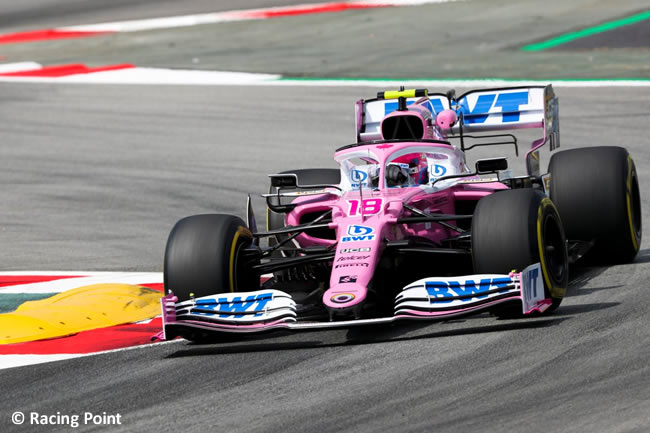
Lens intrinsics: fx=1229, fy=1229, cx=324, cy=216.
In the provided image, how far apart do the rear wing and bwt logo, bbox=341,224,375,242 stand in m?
2.92

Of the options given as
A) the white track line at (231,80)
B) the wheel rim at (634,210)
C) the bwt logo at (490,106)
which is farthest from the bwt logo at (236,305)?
the white track line at (231,80)

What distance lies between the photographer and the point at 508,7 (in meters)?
29.0

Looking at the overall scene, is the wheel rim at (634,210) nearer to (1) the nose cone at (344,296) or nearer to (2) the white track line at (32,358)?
(1) the nose cone at (344,296)

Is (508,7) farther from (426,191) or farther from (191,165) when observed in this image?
(426,191)

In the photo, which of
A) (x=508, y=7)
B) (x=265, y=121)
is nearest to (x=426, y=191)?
(x=265, y=121)

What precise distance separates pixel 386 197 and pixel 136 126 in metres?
12.3

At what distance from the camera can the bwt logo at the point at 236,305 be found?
26.3 ft

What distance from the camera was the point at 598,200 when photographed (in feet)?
32.6

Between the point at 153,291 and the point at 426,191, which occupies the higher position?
the point at 426,191

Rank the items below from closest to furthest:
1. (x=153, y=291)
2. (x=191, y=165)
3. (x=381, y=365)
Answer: (x=381, y=365)
(x=153, y=291)
(x=191, y=165)

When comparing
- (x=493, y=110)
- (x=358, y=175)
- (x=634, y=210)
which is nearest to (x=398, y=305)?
(x=358, y=175)

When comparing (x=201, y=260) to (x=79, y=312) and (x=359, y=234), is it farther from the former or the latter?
(x=79, y=312)

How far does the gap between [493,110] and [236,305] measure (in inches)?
170
